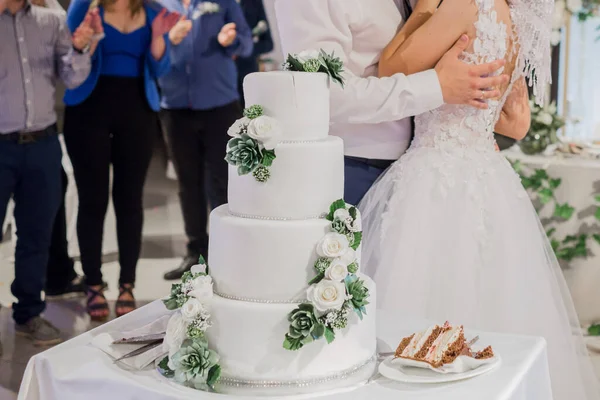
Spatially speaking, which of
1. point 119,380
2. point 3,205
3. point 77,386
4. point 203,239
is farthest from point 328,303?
point 203,239

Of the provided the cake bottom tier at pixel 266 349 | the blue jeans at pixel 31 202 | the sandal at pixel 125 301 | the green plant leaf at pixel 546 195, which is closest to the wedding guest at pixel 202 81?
the sandal at pixel 125 301

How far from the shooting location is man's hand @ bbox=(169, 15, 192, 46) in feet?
14.5

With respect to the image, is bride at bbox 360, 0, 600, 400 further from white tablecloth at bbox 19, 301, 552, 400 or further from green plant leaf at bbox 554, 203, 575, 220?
green plant leaf at bbox 554, 203, 575, 220

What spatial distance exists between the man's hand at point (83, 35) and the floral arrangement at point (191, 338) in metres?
2.25

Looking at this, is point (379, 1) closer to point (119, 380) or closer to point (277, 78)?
point (277, 78)

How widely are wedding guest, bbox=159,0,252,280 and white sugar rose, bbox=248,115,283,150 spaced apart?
3035 millimetres

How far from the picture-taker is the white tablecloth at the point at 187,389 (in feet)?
4.72

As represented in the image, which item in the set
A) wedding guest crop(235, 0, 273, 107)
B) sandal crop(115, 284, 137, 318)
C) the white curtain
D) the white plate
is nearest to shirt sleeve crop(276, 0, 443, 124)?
the white plate

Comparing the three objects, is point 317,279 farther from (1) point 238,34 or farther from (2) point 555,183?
(1) point 238,34

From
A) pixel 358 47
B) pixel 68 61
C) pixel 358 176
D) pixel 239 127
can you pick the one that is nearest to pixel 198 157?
pixel 68 61

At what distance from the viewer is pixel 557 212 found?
3.76m

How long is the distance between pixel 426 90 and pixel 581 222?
2.00 m

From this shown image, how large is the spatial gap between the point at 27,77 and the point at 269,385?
2417 mm

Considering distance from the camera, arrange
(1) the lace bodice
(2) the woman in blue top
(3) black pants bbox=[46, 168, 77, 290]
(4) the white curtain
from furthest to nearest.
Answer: (3) black pants bbox=[46, 168, 77, 290] < (4) the white curtain < (2) the woman in blue top < (1) the lace bodice
